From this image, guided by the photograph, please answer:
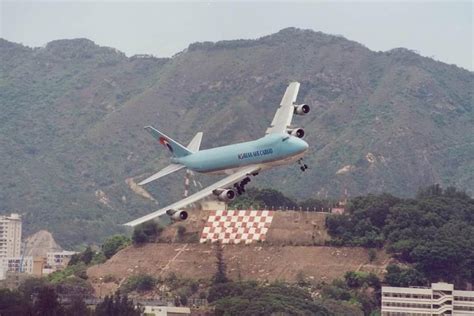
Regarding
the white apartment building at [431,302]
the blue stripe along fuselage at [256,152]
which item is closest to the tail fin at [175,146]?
the blue stripe along fuselage at [256,152]

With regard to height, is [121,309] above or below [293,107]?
below

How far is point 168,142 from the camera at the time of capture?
389ft

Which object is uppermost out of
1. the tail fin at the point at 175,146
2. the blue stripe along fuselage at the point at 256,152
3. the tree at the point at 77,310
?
the tail fin at the point at 175,146

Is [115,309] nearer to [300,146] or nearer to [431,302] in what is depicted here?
[431,302]

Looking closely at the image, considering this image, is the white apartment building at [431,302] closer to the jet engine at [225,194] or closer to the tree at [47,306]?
the tree at [47,306]

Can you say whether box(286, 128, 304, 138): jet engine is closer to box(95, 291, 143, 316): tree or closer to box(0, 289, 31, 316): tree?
box(0, 289, 31, 316): tree

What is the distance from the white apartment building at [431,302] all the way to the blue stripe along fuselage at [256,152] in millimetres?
79682

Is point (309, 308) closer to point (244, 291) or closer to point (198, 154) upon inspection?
point (244, 291)

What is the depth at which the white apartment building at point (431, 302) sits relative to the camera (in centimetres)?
18788

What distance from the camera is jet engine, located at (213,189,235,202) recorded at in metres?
109

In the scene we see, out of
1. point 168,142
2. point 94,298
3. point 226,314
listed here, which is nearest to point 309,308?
point 226,314

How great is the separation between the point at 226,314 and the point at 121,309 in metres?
26.2

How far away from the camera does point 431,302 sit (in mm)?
188875

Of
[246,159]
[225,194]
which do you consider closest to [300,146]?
[246,159]
